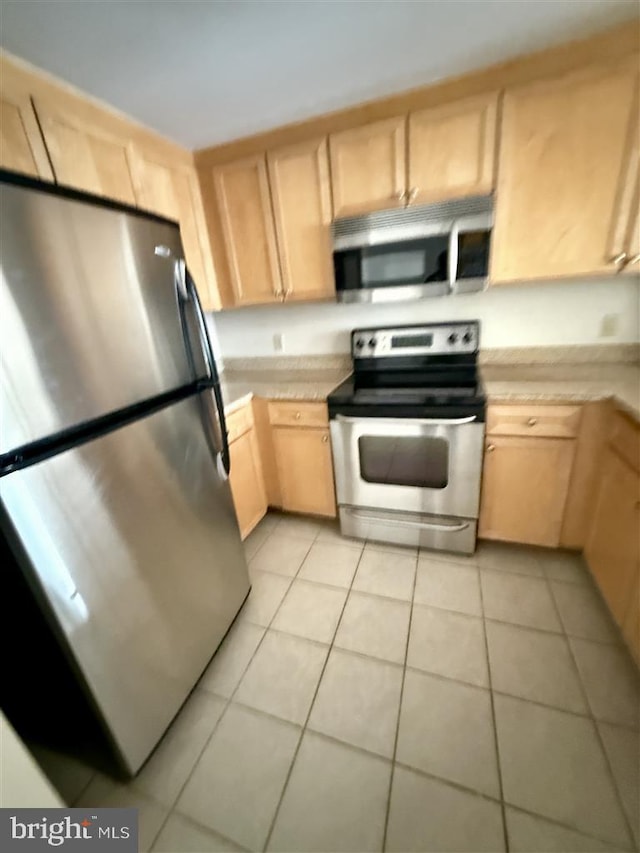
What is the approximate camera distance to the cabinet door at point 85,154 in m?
1.31

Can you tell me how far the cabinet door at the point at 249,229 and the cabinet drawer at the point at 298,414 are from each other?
66 cm

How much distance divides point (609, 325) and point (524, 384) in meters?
0.63

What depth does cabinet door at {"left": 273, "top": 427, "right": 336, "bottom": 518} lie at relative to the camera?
2.04m

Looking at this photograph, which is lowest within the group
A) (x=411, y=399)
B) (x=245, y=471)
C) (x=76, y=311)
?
(x=245, y=471)

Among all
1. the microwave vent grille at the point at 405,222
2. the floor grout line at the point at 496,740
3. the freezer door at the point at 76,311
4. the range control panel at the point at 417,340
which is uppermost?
the microwave vent grille at the point at 405,222

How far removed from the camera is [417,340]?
2012 millimetres

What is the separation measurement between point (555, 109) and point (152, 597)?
242 cm

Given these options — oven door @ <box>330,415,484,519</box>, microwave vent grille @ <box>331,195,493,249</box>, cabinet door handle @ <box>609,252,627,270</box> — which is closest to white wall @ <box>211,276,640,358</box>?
cabinet door handle @ <box>609,252,627,270</box>

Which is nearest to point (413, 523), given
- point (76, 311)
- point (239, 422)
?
point (239, 422)

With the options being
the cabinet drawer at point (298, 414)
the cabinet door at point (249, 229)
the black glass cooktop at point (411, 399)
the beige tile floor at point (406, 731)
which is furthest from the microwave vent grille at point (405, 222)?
the beige tile floor at point (406, 731)

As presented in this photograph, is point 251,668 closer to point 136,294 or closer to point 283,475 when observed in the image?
point 283,475

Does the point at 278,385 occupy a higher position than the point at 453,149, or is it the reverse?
the point at 453,149

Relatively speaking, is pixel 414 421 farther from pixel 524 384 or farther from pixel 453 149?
pixel 453 149

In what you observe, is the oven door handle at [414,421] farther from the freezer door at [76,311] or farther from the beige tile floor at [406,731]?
the freezer door at [76,311]
